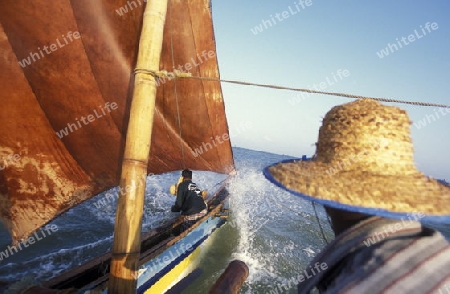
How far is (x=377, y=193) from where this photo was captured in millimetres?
1197

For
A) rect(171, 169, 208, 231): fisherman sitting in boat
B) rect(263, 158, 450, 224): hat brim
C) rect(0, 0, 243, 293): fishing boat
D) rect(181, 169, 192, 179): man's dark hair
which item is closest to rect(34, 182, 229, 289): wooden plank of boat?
rect(0, 0, 243, 293): fishing boat

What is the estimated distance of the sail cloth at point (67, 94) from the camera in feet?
10.1

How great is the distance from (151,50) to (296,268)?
8486 mm

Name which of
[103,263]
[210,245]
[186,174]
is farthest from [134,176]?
[210,245]

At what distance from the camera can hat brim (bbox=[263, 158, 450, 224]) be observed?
1.14m

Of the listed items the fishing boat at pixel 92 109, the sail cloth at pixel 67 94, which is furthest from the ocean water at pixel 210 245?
the sail cloth at pixel 67 94

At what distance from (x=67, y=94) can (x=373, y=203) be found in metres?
4.12

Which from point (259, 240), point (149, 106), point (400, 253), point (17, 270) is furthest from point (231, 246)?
point (400, 253)

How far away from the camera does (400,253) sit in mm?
892

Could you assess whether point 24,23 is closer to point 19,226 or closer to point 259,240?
point 19,226

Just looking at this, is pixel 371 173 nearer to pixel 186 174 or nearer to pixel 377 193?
pixel 377 193

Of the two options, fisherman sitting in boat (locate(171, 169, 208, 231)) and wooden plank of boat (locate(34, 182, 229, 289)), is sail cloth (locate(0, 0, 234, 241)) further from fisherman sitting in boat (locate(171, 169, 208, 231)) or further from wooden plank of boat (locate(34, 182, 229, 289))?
fisherman sitting in boat (locate(171, 169, 208, 231))

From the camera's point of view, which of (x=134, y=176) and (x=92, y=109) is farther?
(x=92, y=109)

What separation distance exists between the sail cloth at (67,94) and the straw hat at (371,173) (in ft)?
7.76
